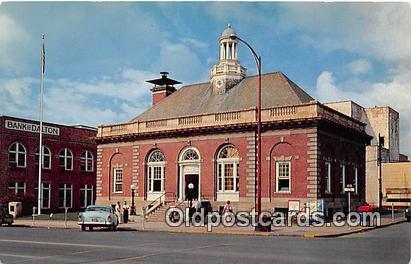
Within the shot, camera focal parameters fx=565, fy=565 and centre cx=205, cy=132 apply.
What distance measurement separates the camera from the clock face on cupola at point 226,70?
154 feet

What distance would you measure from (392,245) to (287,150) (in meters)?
19.0

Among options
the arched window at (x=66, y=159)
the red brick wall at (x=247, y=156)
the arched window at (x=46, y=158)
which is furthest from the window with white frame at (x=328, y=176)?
the arched window at (x=66, y=159)

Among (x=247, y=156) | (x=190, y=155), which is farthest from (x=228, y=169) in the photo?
(x=190, y=155)

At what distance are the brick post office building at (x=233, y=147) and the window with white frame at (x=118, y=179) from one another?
86mm

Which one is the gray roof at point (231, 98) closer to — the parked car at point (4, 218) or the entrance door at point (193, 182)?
the entrance door at point (193, 182)

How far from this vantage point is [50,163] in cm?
5753

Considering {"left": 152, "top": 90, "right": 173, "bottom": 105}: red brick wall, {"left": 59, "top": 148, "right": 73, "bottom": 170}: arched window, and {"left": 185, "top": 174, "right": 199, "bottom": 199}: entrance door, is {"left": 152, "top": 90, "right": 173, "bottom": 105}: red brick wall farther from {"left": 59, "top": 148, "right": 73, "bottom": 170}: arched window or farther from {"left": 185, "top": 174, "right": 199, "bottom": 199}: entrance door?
{"left": 185, "top": 174, "right": 199, "bottom": 199}: entrance door

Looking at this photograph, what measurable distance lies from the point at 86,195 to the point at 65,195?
3090 mm

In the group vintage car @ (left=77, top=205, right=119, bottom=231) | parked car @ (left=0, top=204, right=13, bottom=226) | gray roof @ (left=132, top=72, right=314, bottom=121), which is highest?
gray roof @ (left=132, top=72, right=314, bottom=121)

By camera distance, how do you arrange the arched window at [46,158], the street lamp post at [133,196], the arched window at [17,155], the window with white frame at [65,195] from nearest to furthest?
the street lamp post at [133,196], the arched window at [17,155], the arched window at [46,158], the window with white frame at [65,195]

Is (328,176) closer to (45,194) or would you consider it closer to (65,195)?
(45,194)

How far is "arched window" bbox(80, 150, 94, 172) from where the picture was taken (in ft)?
202

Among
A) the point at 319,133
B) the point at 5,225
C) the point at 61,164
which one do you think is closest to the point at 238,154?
the point at 319,133

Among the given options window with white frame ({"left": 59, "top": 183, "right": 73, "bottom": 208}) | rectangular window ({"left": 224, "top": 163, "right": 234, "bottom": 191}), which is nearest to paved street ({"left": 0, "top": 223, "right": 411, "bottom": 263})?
rectangular window ({"left": 224, "top": 163, "right": 234, "bottom": 191})
